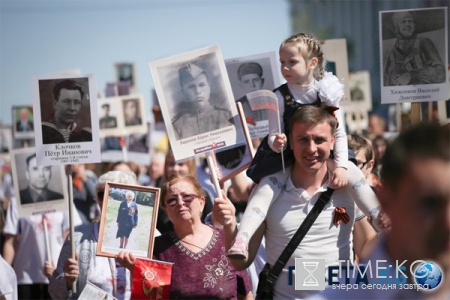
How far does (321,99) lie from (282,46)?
1.43 ft

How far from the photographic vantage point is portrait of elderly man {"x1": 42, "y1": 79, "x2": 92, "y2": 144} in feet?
18.9

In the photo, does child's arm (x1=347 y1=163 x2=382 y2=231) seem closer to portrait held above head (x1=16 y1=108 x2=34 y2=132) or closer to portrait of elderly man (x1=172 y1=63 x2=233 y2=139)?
portrait of elderly man (x1=172 y1=63 x2=233 y2=139)

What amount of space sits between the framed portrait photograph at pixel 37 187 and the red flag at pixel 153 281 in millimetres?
2729

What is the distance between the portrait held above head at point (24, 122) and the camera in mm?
11422

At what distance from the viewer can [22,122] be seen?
37.6 ft

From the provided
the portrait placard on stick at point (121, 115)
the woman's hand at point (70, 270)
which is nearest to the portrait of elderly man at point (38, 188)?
the woman's hand at point (70, 270)

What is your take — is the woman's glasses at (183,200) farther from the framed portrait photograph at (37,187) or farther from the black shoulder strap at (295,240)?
the framed portrait photograph at (37,187)

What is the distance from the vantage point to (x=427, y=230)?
1.73 meters

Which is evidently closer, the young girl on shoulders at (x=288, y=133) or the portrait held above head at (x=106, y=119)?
the young girl on shoulders at (x=288, y=133)

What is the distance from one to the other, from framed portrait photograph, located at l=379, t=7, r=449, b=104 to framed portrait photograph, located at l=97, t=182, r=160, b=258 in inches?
68.1

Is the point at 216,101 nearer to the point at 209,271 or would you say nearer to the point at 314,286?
the point at 209,271

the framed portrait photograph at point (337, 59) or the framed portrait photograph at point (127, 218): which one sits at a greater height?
the framed portrait photograph at point (337, 59)

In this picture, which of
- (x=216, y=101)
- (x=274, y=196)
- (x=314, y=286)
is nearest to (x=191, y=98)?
(x=216, y=101)

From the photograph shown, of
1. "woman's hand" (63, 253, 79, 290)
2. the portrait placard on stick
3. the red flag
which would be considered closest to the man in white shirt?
the red flag
